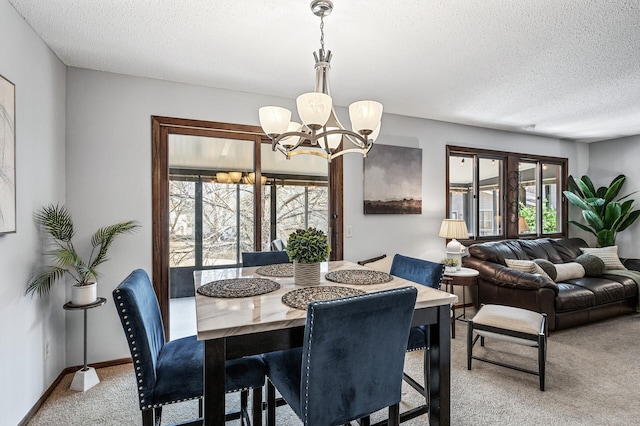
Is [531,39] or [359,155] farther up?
[531,39]

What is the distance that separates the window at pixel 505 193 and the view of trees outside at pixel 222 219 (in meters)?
2.23

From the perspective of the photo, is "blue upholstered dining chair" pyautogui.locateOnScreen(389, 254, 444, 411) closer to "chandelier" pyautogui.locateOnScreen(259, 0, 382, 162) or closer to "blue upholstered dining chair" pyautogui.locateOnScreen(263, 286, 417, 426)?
"blue upholstered dining chair" pyautogui.locateOnScreen(263, 286, 417, 426)

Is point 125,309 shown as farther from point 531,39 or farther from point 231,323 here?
point 531,39

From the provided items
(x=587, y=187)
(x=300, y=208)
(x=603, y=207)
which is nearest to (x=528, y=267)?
(x=603, y=207)

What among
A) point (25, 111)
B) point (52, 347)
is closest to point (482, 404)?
point (52, 347)

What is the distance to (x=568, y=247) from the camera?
508cm

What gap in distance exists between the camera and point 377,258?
4.04 m

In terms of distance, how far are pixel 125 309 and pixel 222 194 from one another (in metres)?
2.08

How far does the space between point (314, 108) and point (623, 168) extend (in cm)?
602

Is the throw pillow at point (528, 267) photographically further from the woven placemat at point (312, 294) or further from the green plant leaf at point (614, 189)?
the woven placemat at point (312, 294)

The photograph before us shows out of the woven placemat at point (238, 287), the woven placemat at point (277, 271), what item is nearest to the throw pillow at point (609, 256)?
the woven placemat at point (277, 271)

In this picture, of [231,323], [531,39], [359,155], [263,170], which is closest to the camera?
[231,323]

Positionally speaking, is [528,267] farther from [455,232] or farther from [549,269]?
[455,232]

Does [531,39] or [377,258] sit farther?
[377,258]
